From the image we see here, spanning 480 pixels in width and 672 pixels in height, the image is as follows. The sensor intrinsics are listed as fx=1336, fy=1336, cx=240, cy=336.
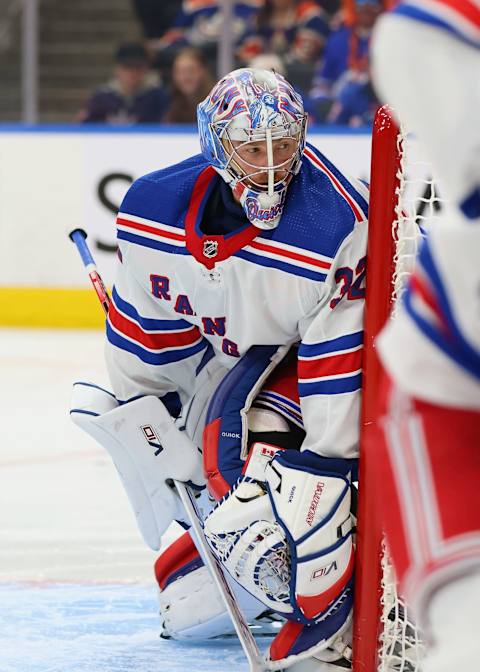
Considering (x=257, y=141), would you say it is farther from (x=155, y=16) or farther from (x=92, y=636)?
(x=155, y=16)

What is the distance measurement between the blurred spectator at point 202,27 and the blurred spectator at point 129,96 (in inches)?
4.4

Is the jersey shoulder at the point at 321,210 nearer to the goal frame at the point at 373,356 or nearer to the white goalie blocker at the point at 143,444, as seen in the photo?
the goal frame at the point at 373,356

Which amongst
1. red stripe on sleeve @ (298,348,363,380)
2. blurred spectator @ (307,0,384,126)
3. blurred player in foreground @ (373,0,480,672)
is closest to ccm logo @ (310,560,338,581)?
red stripe on sleeve @ (298,348,363,380)

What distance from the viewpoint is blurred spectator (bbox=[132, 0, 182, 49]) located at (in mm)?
6879

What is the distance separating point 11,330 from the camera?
19.8 feet

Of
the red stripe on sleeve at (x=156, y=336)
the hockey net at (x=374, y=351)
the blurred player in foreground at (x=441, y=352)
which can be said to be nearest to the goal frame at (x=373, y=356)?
the hockey net at (x=374, y=351)

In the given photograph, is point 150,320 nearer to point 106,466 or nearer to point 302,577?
point 302,577

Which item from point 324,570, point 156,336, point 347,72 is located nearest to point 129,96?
point 347,72

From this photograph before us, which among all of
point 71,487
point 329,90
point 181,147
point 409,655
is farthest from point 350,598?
point 329,90

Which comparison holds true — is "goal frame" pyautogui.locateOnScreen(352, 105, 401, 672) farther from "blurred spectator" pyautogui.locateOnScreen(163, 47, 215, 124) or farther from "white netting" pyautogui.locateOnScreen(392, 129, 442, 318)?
"blurred spectator" pyautogui.locateOnScreen(163, 47, 215, 124)

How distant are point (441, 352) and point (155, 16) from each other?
6234mm

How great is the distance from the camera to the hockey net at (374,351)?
1.95 m

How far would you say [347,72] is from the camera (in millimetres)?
6211

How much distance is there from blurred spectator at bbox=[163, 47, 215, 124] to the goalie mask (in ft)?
14.1
